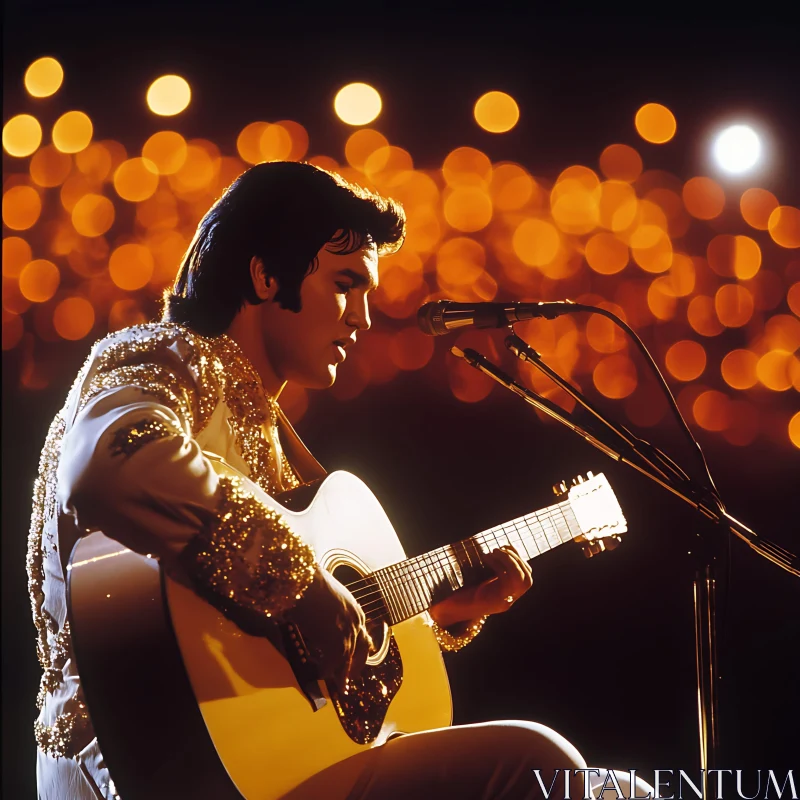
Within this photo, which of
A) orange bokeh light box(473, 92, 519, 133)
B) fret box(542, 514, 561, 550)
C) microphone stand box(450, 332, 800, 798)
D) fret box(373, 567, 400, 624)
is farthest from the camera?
orange bokeh light box(473, 92, 519, 133)

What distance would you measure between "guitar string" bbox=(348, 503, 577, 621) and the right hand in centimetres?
19

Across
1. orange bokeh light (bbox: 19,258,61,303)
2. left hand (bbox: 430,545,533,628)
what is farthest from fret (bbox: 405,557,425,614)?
orange bokeh light (bbox: 19,258,61,303)

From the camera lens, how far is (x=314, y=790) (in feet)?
4.11

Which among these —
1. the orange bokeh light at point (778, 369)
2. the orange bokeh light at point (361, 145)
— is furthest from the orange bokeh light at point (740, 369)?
A: the orange bokeh light at point (361, 145)

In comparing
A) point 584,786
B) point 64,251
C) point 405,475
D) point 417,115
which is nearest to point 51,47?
point 64,251

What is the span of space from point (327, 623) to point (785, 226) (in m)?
1.91

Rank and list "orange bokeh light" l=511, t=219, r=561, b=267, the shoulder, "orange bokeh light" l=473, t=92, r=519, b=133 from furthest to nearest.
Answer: "orange bokeh light" l=511, t=219, r=561, b=267 < "orange bokeh light" l=473, t=92, r=519, b=133 < the shoulder

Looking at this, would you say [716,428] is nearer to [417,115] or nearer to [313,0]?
[417,115]

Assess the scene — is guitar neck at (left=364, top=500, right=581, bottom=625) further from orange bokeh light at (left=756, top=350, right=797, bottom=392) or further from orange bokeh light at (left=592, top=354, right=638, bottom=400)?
orange bokeh light at (left=756, top=350, right=797, bottom=392)

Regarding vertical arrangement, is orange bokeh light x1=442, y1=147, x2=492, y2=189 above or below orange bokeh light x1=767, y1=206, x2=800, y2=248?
above

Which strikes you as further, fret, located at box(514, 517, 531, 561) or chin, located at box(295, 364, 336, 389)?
fret, located at box(514, 517, 531, 561)

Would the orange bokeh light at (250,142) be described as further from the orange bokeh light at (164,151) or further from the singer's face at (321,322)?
the singer's face at (321,322)

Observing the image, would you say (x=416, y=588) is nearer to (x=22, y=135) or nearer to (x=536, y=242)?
(x=536, y=242)

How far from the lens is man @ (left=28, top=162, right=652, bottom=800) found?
1161mm
